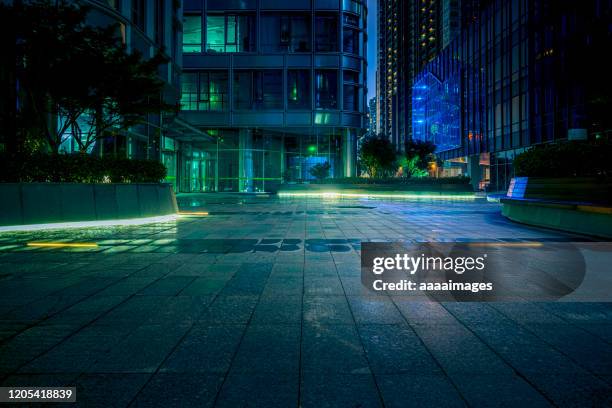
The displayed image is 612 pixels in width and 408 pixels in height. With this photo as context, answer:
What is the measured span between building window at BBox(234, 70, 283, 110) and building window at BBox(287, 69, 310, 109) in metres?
0.86

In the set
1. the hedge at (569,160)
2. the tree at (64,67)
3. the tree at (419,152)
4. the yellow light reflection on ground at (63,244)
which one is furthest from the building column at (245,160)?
the yellow light reflection on ground at (63,244)

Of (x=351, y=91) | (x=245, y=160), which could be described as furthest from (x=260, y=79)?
(x=351, y=91)

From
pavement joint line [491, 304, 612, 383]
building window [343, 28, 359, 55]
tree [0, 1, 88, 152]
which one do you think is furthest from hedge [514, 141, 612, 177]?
building window [343, 28, 359, 55]

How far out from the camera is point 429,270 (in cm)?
757

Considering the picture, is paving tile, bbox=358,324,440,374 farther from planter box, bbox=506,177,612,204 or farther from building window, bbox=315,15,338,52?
building window, bbox=315,15,338,52

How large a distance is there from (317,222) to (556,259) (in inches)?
340

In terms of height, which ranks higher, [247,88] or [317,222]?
[247,88]

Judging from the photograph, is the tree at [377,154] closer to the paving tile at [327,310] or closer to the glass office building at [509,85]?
the glass office building at [509,85]

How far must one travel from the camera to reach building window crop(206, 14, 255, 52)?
46094mm

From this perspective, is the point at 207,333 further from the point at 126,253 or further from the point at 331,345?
the point at 126,253

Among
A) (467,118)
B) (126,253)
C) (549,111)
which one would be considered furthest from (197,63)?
(126,253)

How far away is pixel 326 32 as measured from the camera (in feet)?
149

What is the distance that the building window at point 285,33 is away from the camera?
150 feet

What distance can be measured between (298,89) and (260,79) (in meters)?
3.76
